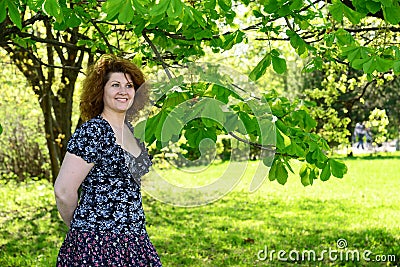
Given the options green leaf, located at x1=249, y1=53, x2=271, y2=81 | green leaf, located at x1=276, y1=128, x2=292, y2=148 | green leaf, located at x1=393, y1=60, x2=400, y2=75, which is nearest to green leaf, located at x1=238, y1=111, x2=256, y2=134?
green leaf, located at x1=276, y1=128, x2=292, y2=148

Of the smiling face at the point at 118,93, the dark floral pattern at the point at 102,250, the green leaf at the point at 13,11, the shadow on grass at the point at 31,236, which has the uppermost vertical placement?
the green leaf at the point at 13,11

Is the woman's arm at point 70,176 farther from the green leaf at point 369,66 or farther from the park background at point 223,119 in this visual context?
the green leaf at point 369,66

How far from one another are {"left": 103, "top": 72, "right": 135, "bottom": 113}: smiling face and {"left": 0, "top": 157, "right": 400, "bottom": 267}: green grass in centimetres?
44

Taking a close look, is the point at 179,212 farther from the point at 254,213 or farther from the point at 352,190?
the point at 352,190

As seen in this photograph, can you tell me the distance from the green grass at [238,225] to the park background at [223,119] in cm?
2

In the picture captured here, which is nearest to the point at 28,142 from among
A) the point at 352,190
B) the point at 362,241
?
the point at 352,190

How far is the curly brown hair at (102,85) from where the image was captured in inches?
113

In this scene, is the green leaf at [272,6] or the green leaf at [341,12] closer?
the green leaf at [341,12]

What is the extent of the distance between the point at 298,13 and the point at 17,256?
4164 millimetres

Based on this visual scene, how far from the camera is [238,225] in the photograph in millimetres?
8156

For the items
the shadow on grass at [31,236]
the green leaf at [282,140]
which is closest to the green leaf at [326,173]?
the green leaf at [282,140]

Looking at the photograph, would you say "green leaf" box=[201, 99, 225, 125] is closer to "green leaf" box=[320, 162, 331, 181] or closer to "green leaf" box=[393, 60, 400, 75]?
"green leaf" box=[320, 162, 331, 181]

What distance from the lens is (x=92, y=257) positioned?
2.80 metres

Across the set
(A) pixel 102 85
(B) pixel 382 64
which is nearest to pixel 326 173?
(B) pixel 382 64
